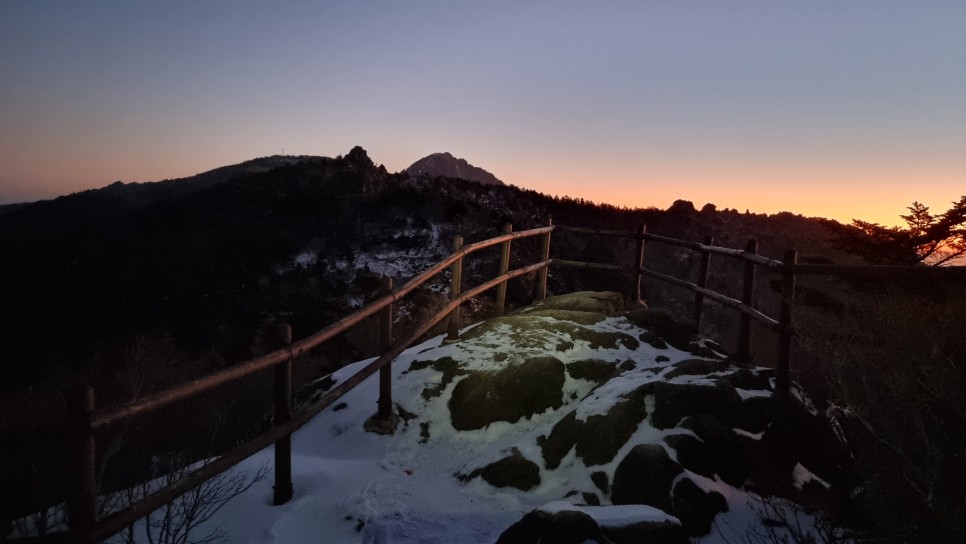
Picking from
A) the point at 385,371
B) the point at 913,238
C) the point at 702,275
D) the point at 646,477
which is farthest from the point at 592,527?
the point at 913,238

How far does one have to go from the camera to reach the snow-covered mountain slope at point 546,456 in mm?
3371

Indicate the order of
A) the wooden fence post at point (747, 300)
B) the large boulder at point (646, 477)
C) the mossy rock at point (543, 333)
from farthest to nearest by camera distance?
the mossy rock at point (543, 333) → the wooden fence post at point (747, 300) → the large boulder at point (646, 477)

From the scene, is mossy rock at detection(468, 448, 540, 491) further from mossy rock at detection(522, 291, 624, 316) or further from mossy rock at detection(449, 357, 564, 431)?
mossy rock at detection(522, 291, 624, 316)

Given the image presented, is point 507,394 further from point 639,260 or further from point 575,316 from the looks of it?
point 639,260

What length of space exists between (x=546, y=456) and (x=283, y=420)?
2.13 m

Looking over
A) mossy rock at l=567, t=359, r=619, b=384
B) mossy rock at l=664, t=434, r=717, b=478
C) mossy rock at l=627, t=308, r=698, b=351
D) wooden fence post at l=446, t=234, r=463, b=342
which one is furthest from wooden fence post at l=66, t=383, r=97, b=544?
mossy rock at l=627, t=308, r=698, b=351

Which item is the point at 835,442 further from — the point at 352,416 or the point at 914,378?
the point at 352,416

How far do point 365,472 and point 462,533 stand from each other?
3.77 ft

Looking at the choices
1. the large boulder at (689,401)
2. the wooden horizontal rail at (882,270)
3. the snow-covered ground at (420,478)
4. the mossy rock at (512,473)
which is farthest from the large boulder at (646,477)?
the wooden horizontal rail at (882,270)

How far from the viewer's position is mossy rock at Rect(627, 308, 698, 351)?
6.62 m

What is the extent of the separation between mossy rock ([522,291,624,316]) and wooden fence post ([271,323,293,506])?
14.1ft

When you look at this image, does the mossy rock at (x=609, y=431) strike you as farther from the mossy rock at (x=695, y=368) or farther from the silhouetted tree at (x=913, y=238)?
the silhouetted tree at (x=913, y=238)

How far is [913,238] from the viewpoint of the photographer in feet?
31.9

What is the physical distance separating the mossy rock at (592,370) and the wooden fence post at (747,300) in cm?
145
